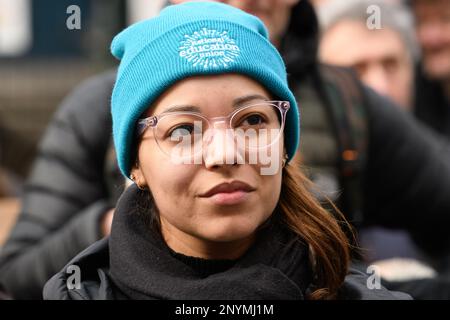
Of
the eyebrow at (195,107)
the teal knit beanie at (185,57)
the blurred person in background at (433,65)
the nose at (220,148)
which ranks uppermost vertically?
the teal knit beanie at (185,57)

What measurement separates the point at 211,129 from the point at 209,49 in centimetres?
15

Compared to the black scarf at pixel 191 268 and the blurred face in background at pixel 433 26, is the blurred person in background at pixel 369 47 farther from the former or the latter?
the black scarf at pixel 191 268

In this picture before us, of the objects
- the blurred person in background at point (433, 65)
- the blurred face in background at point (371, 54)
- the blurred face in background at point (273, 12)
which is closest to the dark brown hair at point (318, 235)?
the blurred face in background at point (273, 12)

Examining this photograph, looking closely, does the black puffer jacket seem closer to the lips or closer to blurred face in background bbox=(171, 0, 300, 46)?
the lips

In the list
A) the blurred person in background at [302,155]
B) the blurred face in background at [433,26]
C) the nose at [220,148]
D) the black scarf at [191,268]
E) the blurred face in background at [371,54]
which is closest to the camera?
the nose at [220,148]

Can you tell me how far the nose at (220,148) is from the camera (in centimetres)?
135

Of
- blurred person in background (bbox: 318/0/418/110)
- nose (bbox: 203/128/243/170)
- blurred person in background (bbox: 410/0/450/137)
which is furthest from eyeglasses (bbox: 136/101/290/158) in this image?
blurred person in background (bbox: 410/0/450/137)

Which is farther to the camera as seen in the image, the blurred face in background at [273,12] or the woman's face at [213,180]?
the blurred face in background at [273,12]

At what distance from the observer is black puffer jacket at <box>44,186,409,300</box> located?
148 cm

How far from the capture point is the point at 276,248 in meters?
1.53

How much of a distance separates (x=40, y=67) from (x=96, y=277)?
3963 millimetres

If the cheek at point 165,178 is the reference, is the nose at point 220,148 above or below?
above
